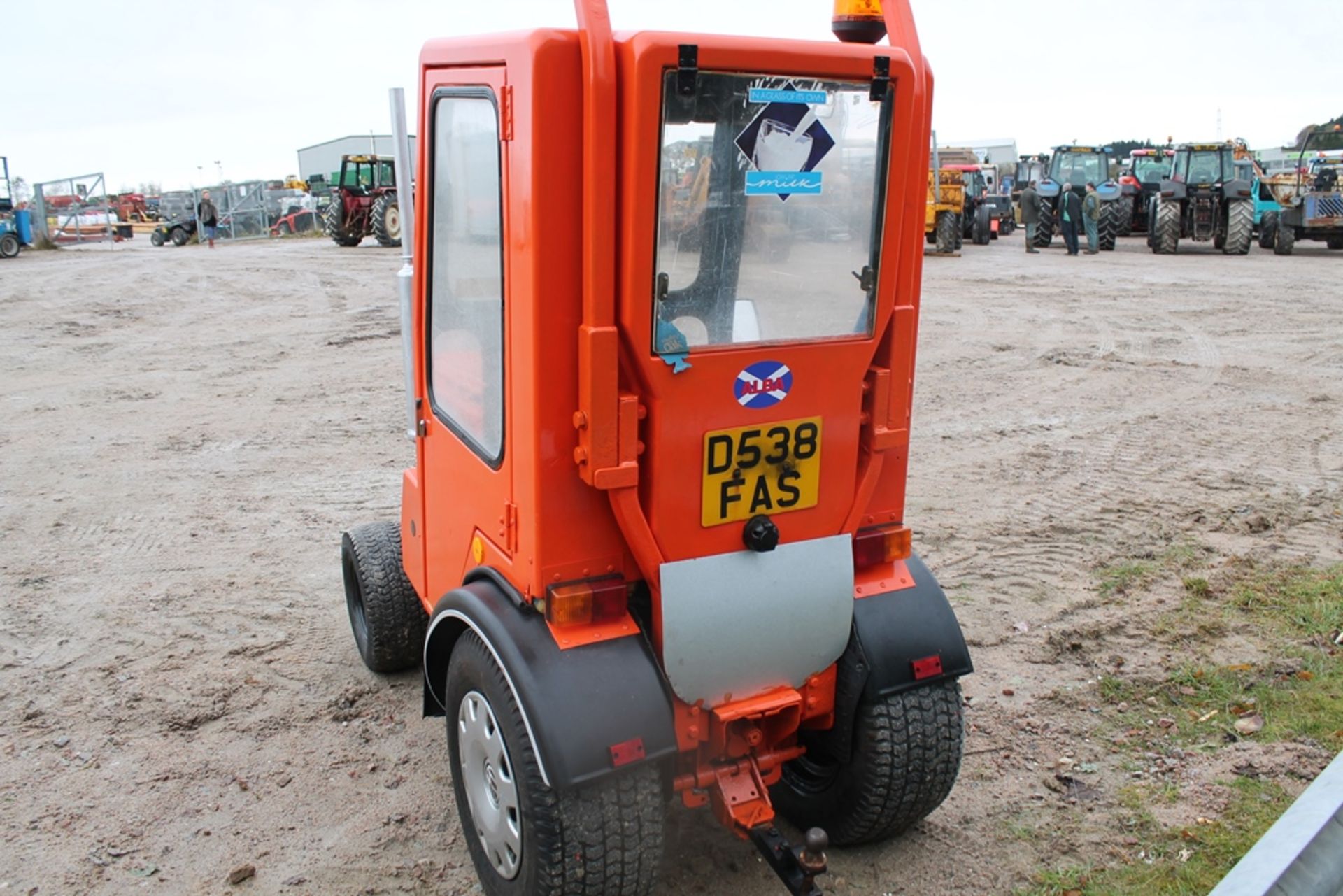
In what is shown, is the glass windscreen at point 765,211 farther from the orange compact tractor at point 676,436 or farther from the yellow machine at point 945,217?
the yellow machine at point 945,217

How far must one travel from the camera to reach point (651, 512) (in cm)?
278

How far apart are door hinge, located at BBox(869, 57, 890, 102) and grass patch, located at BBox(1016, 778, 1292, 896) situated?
2.37 m

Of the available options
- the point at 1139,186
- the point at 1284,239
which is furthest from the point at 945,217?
the point at 1284,239

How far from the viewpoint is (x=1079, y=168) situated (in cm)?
2558

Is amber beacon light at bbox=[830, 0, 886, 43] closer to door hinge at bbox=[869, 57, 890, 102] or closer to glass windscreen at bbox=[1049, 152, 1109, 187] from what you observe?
door hinge at bbox=[869, 57, 890, 102]

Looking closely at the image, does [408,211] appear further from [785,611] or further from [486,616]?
[785,611]

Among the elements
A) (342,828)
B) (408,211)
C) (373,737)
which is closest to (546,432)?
(408,211)

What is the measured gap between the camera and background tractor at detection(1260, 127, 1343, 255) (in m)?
21.2

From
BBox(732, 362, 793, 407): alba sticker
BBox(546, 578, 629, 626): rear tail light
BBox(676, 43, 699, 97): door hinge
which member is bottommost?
BBox(546, 578, 629, 626): rear tail light

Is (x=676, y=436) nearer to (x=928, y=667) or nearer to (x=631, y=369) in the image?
(x=631, y=369)

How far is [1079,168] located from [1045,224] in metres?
2.72

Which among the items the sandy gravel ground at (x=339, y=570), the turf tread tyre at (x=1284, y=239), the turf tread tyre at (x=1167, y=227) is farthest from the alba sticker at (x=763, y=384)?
the turf tread tyre at (x=1284, y=239)

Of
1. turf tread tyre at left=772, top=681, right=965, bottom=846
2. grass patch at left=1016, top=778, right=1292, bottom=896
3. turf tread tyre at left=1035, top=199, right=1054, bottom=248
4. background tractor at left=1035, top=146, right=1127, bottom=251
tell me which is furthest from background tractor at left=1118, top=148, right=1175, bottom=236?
turf tread tyre at left=772, top=681, right=965, bottom=846

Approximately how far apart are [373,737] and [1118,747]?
2823 mm
